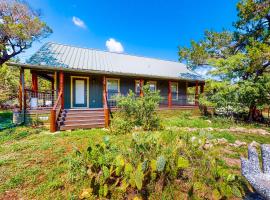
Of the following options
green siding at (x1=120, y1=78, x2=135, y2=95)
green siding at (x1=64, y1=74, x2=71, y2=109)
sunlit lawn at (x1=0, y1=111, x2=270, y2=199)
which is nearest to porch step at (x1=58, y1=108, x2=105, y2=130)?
sunlit lawn at (x1=0, y1=111, x2=270, y2=199)

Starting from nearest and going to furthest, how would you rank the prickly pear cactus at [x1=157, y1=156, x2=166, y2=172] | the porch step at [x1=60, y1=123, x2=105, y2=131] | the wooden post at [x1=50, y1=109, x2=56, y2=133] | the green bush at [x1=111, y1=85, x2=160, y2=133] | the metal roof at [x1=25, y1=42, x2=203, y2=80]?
the prickly pear cactus at [x1=157, y1=156, x2=166, y2=172] → the green bush at [x1=111, y1=85, x2=160, y2=133] → the wooden post at [x1=50, y1=109, x2=56, y2=133] → the porch step at [x1=60, y1=123, x2=105, y2=131] → the metal roof at [x1=25, y1=42, x2=203, y2=80]

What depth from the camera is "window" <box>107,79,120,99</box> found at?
12016 mm

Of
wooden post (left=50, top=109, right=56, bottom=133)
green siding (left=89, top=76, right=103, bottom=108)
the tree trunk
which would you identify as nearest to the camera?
wooden post (left=50, top=109, right=56, bottom=133)

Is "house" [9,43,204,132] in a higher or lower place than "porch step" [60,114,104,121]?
higher

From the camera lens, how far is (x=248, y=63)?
10.4 m

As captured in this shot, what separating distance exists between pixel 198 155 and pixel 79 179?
93.9 inches

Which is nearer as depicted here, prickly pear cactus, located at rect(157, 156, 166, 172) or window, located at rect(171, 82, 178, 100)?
prickly pear cactus, located at rect(157, 156, 166, 172)

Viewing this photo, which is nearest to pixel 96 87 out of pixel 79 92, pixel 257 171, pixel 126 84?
pixel 79 92

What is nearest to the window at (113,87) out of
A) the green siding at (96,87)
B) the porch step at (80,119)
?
the green siding at (96,87)

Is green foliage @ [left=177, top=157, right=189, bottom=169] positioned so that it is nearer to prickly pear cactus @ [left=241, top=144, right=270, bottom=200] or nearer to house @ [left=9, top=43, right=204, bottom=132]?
prickly pear cactus @ [left=241, top=144, right=270, bottom=200]

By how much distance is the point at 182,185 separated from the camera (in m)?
2.91

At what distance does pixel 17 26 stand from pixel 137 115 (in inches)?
413

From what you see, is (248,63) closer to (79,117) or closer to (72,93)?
(79,117)

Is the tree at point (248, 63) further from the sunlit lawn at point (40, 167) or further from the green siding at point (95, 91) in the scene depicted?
the green siding at point (95, 91)
